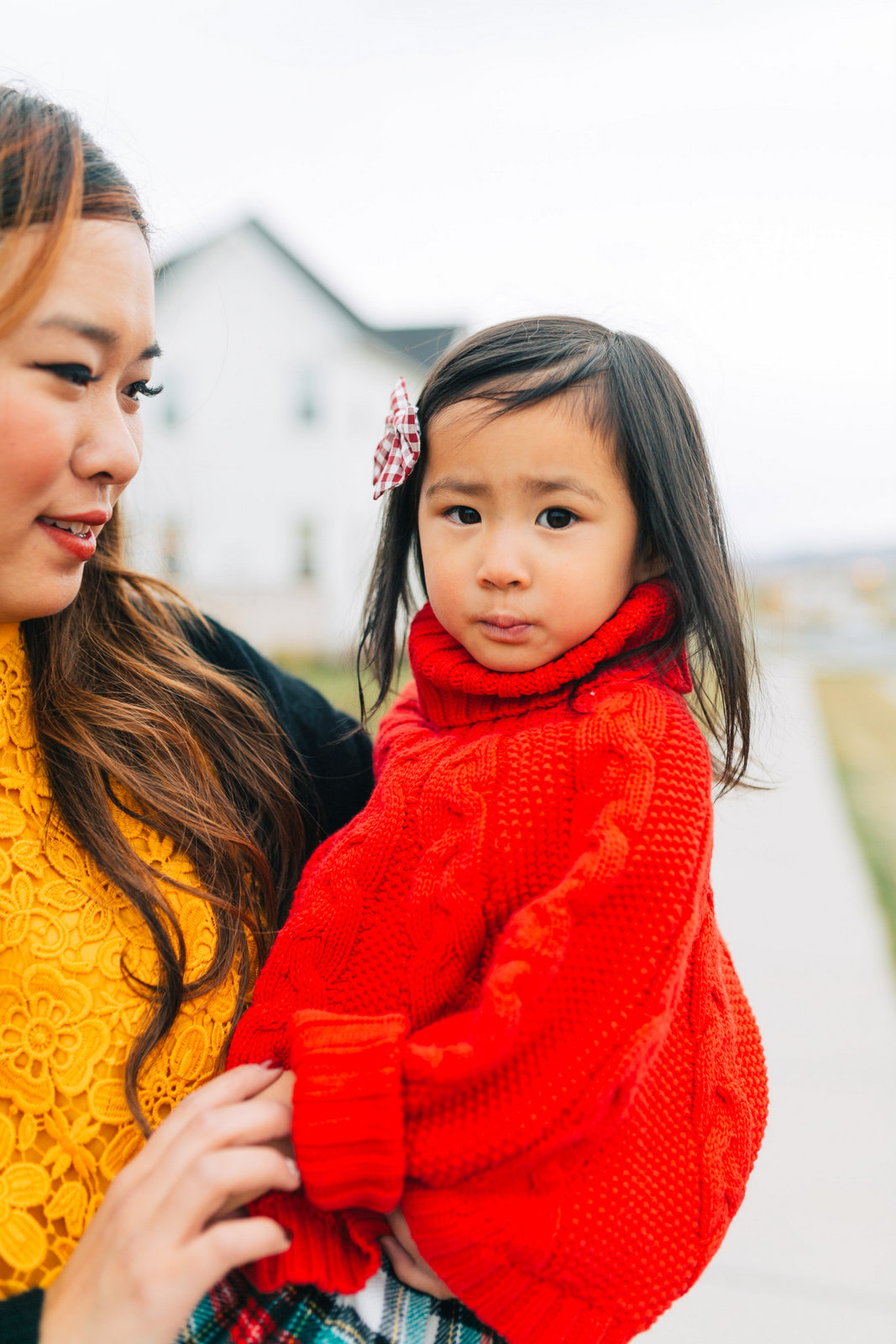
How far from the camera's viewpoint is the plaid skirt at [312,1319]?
3.74 feet

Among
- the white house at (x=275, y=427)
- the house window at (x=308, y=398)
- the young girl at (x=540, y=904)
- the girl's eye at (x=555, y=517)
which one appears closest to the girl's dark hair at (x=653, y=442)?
the young girl at (x=540, y=904)

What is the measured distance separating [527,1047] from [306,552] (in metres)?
17.4

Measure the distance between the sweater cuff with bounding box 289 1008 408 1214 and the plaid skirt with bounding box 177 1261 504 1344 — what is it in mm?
149

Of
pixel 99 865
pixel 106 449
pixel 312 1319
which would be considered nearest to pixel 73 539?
pixel 106 449

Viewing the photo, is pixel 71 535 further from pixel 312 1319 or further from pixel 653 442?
pixel 312 1319

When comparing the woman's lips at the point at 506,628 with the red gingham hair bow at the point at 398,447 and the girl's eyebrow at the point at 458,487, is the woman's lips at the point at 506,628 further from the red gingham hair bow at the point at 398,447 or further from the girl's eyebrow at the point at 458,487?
the red gingham hair bow at the point at 398,447

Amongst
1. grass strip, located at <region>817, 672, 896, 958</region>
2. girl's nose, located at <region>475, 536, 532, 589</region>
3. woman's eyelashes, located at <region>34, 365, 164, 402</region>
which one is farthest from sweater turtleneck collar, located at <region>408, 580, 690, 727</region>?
grass strip, located at <region>817, 672, 896, 958</region>

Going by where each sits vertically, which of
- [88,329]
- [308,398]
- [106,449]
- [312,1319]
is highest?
[88,329]

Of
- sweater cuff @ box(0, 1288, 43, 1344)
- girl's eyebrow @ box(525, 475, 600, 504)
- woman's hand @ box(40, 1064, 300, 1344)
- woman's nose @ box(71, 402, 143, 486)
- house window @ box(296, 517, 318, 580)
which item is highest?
woman's nose @ box(71, 402, 143, 486)

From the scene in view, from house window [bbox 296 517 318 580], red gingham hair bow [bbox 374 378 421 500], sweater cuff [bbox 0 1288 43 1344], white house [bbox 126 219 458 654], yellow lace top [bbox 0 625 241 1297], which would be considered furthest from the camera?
house window [bbox 296 517 318 580]

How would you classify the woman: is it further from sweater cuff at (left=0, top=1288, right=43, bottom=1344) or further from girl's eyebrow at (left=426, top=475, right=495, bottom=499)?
girl's eyebrow at (left=426, top=475, right=495, bottom=499)

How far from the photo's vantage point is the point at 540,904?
3.65 ft

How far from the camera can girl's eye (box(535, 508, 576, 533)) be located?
1.40 m

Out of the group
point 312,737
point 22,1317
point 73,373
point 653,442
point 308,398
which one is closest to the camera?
point 22,1317
